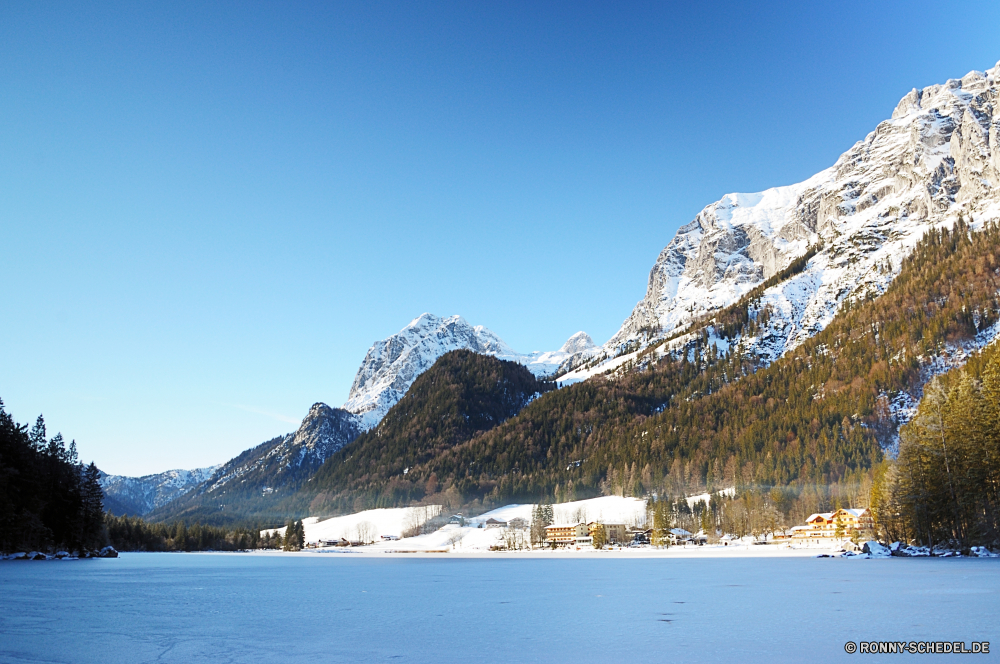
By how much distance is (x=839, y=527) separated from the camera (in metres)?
121

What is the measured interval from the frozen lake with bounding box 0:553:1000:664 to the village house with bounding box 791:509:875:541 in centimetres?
7165

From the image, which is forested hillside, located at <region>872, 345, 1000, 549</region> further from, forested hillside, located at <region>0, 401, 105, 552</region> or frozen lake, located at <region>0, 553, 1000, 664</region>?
forested hillside, located at <region>0, 401, 105, 552</region>

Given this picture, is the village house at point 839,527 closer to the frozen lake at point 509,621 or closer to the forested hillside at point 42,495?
the frozen lake at point 509,621

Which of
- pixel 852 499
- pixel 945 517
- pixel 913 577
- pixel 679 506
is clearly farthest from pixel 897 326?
pixel 913 577

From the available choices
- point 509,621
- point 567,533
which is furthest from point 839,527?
point 509,621

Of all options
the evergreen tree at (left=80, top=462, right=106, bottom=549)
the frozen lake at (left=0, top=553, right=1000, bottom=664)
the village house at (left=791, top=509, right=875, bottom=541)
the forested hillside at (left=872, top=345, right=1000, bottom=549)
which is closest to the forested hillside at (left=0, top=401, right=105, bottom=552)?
the evergreen tree at (left=80, top=462, right=106, bottom=549)

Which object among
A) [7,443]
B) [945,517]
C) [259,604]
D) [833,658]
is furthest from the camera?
[7,443]

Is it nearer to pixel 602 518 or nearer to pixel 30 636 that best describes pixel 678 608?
pixel 30 636

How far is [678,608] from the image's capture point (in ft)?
91.2

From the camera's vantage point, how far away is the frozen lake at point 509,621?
18281 mm

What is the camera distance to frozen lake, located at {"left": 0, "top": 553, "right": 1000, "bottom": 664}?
720 inches

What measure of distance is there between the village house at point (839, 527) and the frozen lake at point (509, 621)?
235 ft

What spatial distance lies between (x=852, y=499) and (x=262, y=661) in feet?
511

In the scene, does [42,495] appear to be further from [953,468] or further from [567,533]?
A: [567,533]
